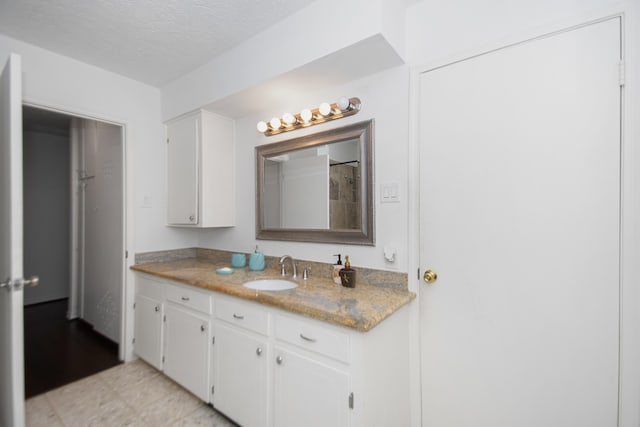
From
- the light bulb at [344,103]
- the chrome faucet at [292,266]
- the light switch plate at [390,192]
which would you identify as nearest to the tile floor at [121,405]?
the chrome faucet at [292,266]

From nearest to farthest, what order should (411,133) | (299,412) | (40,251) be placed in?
1. (299,412)
2. (411,133)
3. (40,251)

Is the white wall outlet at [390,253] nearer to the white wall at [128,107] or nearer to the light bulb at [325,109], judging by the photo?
the light bulb at [325,109]

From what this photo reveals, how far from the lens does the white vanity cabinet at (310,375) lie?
118cm

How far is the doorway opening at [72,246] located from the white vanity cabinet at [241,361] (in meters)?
1.31

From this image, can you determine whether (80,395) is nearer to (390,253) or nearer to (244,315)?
(244,315)

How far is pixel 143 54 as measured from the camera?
206cm

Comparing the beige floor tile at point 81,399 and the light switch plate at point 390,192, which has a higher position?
the light switch plate at point 390,192

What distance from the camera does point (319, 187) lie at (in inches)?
77.0

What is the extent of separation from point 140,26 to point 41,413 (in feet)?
8.01

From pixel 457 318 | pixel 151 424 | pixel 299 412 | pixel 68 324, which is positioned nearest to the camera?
pixel 299 412

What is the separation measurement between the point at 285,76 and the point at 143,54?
116 centimetres

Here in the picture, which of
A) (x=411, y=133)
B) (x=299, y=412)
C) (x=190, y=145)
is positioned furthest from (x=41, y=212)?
(x=411, y=133)

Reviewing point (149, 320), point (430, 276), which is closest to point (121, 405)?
point (149, 320)

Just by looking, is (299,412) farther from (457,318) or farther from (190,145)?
(190,145)
